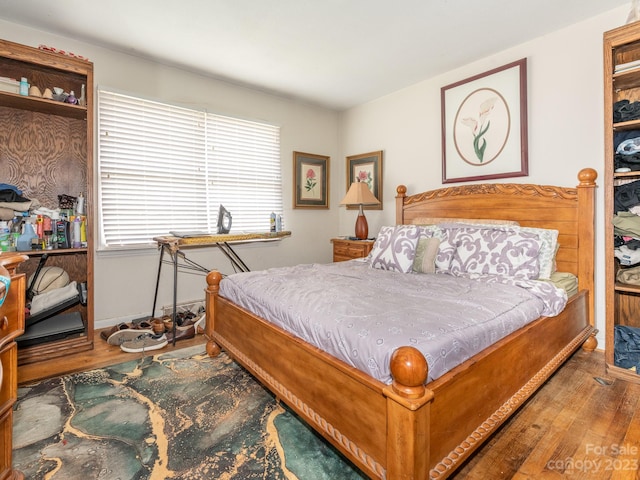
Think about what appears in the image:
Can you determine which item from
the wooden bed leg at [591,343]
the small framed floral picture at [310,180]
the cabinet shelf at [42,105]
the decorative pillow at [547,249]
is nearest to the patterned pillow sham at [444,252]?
the decorative pillow at [547,249]

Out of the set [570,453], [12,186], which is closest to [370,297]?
[570,453]

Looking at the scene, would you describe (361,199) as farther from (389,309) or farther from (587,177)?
(389,309)

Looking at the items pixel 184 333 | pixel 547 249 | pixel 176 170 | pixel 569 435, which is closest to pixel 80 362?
pixel 184 333

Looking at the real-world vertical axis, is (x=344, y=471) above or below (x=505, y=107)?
below

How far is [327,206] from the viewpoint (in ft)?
15.1

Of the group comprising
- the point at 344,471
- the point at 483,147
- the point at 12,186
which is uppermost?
the point at 483,147

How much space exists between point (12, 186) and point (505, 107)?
4.01 meters

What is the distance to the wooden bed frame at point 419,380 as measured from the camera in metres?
1.04

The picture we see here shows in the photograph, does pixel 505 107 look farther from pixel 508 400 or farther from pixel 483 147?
pixel 508 400

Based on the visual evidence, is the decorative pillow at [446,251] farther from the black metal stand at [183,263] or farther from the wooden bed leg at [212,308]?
the black metal stand at [183,263]

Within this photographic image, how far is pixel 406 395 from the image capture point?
3.34ft

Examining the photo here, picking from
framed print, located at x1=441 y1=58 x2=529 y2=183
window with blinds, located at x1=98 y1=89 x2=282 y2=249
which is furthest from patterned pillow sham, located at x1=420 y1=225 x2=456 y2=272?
window with blinds, located at x1=98 y1=89 x2=282 y2=249

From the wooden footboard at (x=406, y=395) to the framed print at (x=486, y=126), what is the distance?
1.58 metres

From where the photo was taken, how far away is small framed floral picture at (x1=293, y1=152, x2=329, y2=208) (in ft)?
14.0
